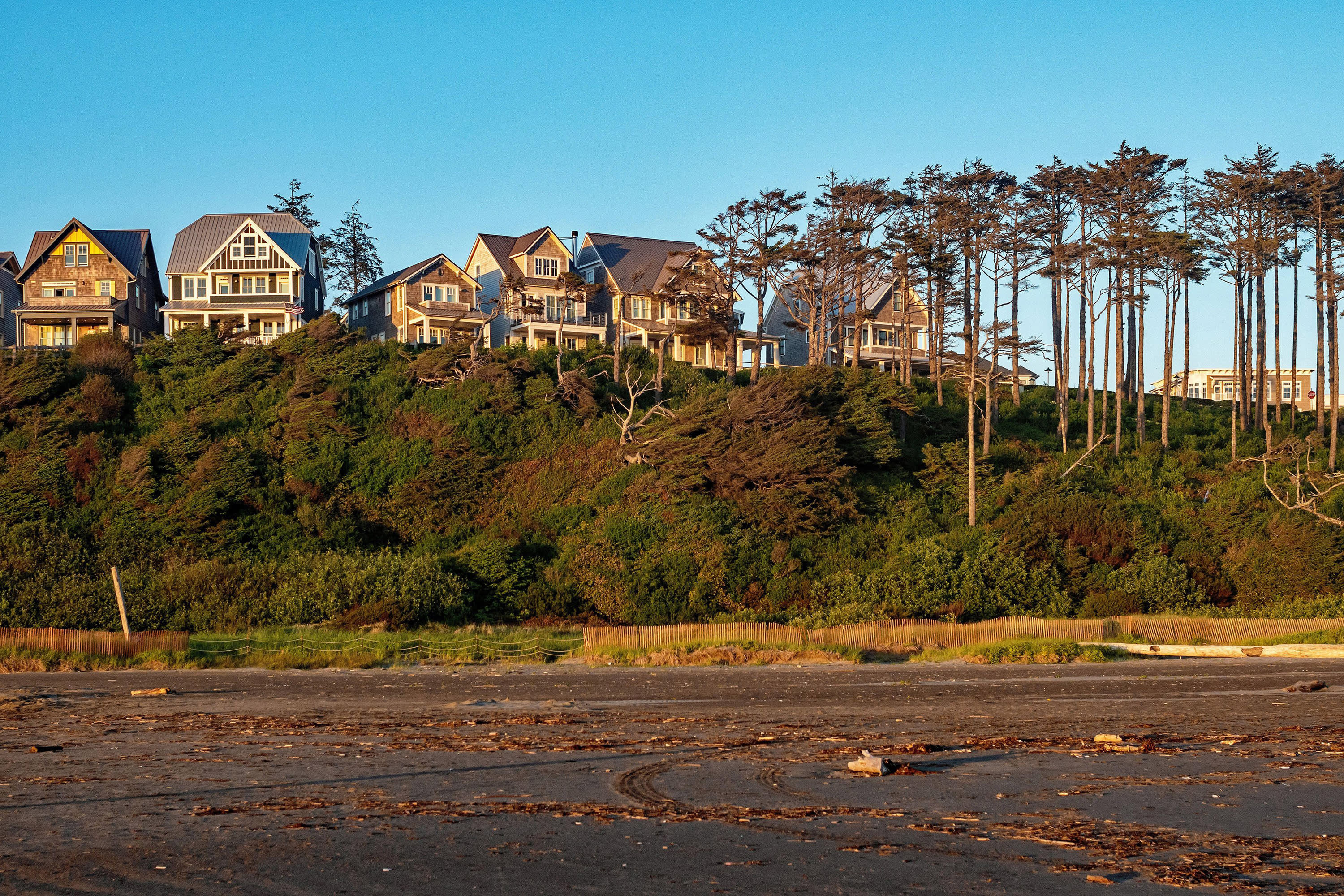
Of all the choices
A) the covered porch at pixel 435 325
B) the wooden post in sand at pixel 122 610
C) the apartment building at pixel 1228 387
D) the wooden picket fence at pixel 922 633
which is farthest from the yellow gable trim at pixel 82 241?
the apartment building at pixel 1228 387

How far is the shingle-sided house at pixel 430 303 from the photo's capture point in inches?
2662

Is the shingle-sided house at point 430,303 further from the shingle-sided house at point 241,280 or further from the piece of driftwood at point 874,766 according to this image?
the piece of driftwood at point 874,766

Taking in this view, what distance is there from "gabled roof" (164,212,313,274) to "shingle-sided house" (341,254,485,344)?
220 inches

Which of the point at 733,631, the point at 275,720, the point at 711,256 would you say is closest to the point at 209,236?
the point at 711,256

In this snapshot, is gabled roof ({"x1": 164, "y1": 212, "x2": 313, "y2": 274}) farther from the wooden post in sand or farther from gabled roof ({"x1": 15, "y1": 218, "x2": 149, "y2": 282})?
the wooden post in sand

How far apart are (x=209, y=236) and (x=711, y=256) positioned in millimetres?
32239

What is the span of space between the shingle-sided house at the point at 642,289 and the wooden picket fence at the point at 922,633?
34.4m

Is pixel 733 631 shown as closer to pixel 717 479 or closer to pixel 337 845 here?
pixel 717 479

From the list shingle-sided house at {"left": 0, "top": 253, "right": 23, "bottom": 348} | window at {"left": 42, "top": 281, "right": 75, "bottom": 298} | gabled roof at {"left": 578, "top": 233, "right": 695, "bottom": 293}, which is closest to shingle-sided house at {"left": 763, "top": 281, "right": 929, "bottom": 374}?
gabled roof at {"left": 578, "top": 233, "right": 695, "bottom": 293}

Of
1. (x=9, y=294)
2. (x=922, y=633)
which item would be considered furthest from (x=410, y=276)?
(x=922, y=633)

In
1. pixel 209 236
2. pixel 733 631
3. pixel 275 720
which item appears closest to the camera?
pixel 275 720

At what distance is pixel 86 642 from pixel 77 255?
45287 millimetres

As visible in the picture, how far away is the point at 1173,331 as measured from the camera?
58.8 m

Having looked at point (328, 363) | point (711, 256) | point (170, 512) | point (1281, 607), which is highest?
point (711, 256)
